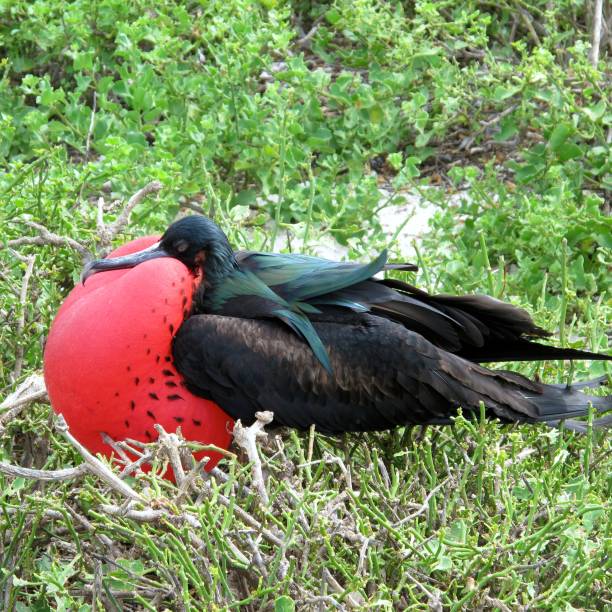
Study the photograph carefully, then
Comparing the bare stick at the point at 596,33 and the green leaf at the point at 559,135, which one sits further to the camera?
the bare stick at the point at 596,33

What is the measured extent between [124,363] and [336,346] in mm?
397

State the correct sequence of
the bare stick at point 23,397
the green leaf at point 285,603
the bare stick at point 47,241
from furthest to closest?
the bare stick at point 47,241 < the bare stick at point 23,397 < the green leaf at point 285,603

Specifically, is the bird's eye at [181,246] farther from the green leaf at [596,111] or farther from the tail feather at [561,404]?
the green leaf at [596,111]

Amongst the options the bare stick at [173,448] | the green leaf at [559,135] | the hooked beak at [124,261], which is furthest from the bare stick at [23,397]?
the green leaf at [559,135]

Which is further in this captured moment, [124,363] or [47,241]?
[47,241]

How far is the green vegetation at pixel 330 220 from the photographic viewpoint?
1.84 meters

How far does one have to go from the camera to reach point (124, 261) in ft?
7.96

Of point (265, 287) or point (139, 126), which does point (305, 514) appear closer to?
point (265, 287)

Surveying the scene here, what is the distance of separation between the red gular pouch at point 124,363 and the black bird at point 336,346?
43 millimetres

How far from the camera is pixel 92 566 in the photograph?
212 cm

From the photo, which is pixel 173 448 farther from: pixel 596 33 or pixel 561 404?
pixel 596 33

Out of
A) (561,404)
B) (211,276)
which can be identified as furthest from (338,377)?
(561,404)

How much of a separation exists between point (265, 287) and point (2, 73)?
191cm

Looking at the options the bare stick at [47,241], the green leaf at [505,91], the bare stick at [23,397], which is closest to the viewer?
the bare stick at [23,397]
